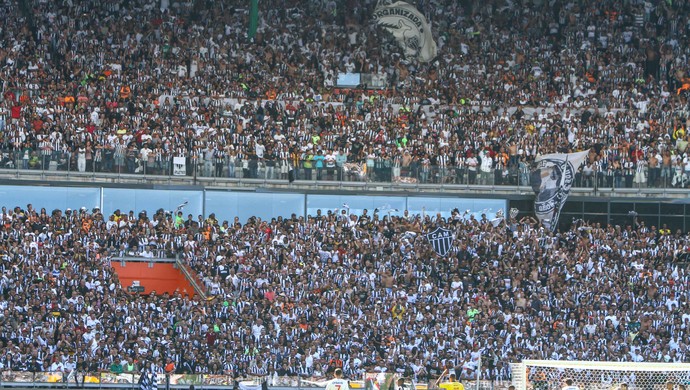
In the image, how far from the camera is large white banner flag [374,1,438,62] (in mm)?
51812

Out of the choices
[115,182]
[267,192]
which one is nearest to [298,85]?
[267,192]

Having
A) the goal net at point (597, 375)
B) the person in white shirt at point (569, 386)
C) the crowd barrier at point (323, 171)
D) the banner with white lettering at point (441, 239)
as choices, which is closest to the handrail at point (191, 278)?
the crowd barrier at point (323, 171)

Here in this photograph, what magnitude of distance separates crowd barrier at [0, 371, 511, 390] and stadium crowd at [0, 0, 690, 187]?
10.6 m

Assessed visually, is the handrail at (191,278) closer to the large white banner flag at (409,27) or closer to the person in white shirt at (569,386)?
the large white banner flag at (409,27)

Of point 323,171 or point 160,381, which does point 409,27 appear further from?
point 160,381

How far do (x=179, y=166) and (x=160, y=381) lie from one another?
11.4 metres

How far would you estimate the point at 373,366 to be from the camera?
38031 mm

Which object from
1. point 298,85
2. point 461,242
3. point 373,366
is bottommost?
point 373,366

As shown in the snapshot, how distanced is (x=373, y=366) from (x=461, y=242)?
289 inches

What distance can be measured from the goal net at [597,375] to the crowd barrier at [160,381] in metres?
3.71

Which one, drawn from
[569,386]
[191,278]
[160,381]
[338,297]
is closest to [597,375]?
[569,386]

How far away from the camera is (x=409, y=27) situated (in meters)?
51.8

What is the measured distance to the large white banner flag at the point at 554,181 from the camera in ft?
153

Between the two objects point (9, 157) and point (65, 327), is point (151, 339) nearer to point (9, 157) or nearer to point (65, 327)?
point (65, 327)
